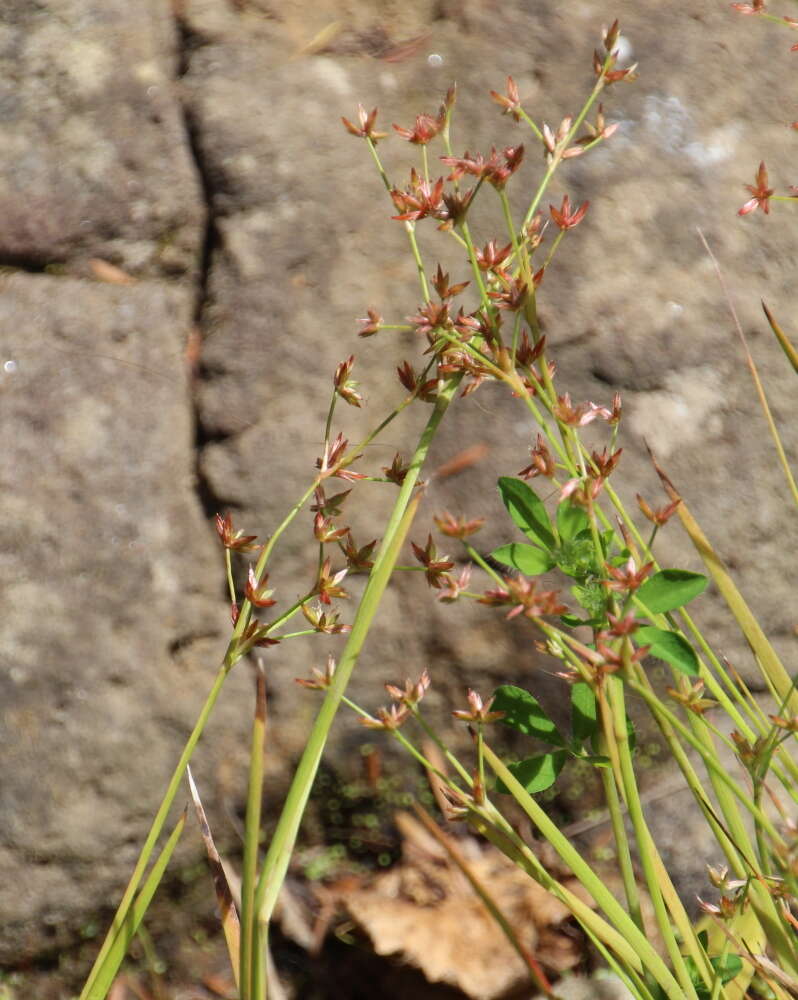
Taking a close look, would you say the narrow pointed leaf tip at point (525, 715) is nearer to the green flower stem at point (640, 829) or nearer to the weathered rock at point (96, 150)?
the green flower stem at point (640, 829)

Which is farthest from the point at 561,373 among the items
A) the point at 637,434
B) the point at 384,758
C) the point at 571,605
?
the point at 384,758

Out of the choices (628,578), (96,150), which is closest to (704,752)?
(628,578)

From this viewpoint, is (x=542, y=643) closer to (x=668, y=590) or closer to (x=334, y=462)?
(x=668, y=590)

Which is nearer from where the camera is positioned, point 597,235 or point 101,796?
point 101,796

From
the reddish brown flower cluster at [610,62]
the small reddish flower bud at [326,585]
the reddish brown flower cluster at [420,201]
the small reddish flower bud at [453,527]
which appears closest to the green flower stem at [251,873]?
the small reddish flower bud at [326,585]

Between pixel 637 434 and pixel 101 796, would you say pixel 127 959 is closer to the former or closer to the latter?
pixel 101 796
